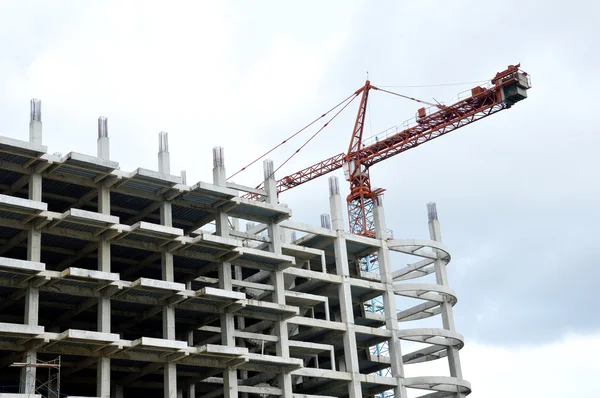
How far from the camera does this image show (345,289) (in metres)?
97.8

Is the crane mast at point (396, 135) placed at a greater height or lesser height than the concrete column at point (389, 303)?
greater

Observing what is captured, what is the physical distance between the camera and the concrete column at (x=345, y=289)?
94.2 meters

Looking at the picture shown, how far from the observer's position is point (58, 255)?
273 feet

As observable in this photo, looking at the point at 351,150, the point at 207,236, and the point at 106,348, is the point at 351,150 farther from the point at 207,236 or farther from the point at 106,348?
the point at 106,348

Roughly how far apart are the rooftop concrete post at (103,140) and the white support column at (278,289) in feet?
56.8

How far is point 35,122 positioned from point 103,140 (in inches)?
215

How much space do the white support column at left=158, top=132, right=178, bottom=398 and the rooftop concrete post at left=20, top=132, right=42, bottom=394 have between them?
390 inches

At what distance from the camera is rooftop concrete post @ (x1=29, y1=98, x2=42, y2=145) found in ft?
249

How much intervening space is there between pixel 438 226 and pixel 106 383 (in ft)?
152

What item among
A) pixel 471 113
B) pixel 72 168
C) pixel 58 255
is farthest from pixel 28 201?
pixel 471 113

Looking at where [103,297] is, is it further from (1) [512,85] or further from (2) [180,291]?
(1) [512,85]

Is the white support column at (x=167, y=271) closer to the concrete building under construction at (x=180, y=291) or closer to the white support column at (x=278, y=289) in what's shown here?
the concrete building under construction at (x=180, y=291)

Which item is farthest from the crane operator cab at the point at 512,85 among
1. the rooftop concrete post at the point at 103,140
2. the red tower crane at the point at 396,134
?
the rooftop concrete post at the point at 103,140

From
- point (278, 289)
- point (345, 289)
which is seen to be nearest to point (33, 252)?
point (278, 289)
